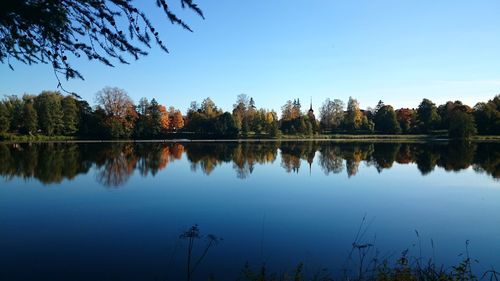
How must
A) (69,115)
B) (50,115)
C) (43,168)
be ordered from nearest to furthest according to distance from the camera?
(43,168)
(50,115)
(69,115)

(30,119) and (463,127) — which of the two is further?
(463,127)

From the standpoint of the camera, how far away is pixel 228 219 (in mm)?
12281

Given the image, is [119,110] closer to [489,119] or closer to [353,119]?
[353,119]

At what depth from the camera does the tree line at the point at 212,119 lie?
64.7 m

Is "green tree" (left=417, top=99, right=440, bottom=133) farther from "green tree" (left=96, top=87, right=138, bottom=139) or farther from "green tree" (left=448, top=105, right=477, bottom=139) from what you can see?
"green tree" (left=96, top=87, right=138, bottom=139)

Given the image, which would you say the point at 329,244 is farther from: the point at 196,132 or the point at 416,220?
the point at 196,132

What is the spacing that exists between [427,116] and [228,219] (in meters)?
89.1

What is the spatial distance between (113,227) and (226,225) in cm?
326

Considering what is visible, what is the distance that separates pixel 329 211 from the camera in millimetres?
13586

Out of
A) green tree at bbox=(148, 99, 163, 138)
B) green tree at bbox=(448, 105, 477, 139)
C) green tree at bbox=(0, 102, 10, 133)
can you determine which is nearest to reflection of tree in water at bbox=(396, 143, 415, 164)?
green tree at bbox=(448, 105, 477, 139)

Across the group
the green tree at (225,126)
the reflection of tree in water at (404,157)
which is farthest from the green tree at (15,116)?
the reflection of tree in water at (404,157)

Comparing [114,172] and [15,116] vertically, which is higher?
[15,116]

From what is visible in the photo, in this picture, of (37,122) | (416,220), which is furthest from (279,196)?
(37,122)

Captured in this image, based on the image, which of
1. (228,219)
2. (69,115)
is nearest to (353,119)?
(69,115)
